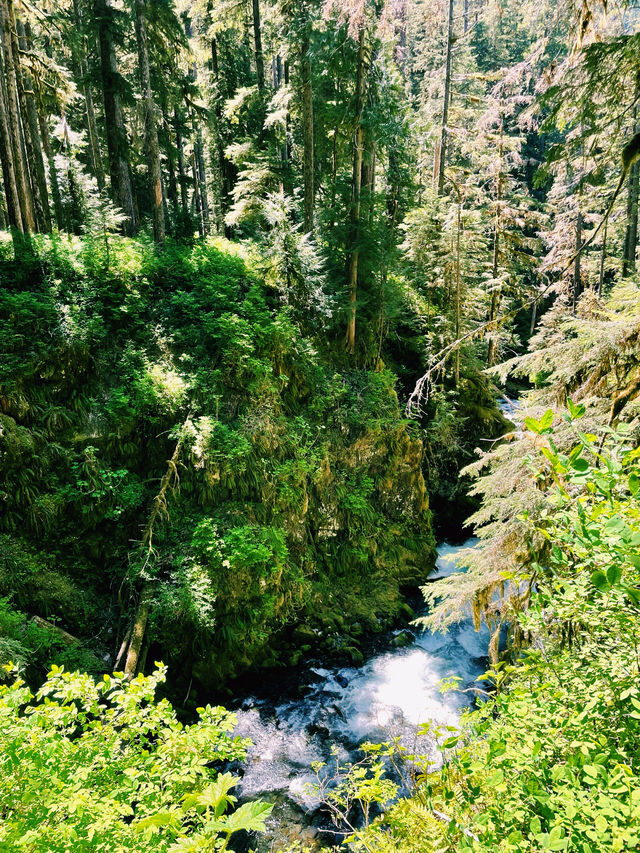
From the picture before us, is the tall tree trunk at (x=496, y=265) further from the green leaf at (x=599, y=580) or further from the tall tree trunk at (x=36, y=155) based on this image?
the green leaf at (x=599, y=580)

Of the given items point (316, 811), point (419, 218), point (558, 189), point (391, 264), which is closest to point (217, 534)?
point (316, 811)

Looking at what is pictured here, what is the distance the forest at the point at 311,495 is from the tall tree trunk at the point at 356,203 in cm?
8

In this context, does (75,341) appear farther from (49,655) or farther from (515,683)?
(515,683)

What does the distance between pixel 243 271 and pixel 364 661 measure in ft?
31.8

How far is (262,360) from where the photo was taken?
9930mm

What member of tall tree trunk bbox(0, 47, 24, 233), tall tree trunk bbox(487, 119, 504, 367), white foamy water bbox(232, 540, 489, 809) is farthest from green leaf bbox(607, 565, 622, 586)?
tall tree trunk bbox(487, 119, 504, 367)

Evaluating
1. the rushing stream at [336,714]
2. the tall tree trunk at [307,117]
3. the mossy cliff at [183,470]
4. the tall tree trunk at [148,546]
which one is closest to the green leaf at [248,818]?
the tall tree trunk at [148,546]

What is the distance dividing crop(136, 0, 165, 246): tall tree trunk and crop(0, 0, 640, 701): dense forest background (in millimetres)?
62

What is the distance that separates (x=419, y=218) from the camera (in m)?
16.6

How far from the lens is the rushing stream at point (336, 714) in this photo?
620 centimetres

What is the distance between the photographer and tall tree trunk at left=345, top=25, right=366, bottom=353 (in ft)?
36.6

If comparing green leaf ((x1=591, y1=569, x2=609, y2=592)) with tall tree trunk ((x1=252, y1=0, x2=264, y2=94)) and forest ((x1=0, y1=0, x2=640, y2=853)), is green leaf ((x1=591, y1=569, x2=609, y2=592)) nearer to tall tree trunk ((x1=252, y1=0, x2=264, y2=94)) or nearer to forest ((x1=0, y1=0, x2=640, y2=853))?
forest ((x1=0, y1=0, x2=640, y2=853))

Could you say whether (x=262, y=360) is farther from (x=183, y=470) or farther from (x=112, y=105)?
(x=112, y=105)

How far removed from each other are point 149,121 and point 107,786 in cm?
1422
